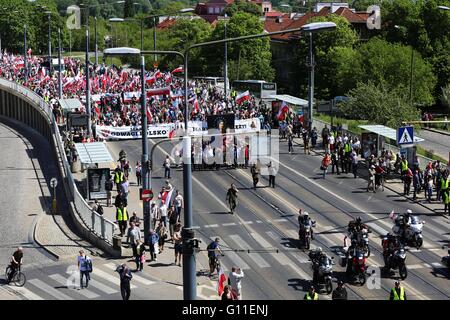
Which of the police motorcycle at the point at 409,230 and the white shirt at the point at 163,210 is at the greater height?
the white shirt at the point at 163,210

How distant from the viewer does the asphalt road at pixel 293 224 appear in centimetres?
2746

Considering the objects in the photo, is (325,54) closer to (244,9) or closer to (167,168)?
(167,168)

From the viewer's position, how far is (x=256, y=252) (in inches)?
1223

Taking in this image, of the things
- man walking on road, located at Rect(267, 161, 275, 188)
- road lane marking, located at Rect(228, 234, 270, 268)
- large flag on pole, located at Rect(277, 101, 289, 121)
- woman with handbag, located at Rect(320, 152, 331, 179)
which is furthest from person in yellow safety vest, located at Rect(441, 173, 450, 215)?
large flag on pole, located at Rect(277, 101, 289, 121)

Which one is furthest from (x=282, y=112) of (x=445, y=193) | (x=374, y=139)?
(x=445, y=193)

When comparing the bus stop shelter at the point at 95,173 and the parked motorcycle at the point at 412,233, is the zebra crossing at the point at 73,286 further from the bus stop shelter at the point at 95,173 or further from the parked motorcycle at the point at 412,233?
the bus stop shelter at the point at 95,173

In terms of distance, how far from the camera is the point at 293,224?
113ft

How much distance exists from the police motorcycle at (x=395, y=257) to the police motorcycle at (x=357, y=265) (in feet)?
2.79

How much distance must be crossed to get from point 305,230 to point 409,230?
A: 3616mm

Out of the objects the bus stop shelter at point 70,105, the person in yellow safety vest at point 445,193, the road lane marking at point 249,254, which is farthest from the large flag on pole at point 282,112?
the road lane marking at point 249,254

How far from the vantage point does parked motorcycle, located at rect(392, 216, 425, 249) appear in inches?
1212

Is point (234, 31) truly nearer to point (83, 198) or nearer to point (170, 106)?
point (170, 106)

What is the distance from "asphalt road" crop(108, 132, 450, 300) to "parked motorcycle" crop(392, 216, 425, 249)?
1.05 ft

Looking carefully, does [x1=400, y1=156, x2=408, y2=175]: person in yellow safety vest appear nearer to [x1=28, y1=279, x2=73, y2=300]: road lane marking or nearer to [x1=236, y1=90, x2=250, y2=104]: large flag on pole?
[x1=236, y1=90, x2=250, y2=104]: large flag on pole
